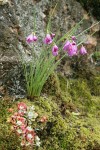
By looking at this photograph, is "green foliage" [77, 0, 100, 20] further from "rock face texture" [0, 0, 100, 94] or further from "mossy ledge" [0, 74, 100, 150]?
"mossy ledge" [0, 74, 100, 150]

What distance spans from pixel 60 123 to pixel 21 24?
53.9 inches

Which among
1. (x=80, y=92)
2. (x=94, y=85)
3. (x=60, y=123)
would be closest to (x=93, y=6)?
(x=94, y=85)

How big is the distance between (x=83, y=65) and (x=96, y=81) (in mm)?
299

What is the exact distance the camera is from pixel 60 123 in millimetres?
3816

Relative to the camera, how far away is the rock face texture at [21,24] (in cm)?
392

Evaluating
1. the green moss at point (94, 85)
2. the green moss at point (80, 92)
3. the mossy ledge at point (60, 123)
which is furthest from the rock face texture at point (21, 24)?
the green moss at point (80, 92)

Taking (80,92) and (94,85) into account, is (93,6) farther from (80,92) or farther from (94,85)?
(80,92)

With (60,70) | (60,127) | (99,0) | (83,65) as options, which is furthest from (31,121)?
(99,0)

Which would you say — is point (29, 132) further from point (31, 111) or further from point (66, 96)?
point (66, 96)

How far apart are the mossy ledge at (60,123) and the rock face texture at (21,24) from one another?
314 mm

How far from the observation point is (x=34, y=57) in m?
3.96

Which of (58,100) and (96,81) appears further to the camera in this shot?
(96,81)

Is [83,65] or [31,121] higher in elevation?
[83,65]

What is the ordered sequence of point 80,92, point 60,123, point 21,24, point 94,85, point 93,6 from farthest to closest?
point 93,6, point 94,85, point 80,92, point 21,24, point 60,123
